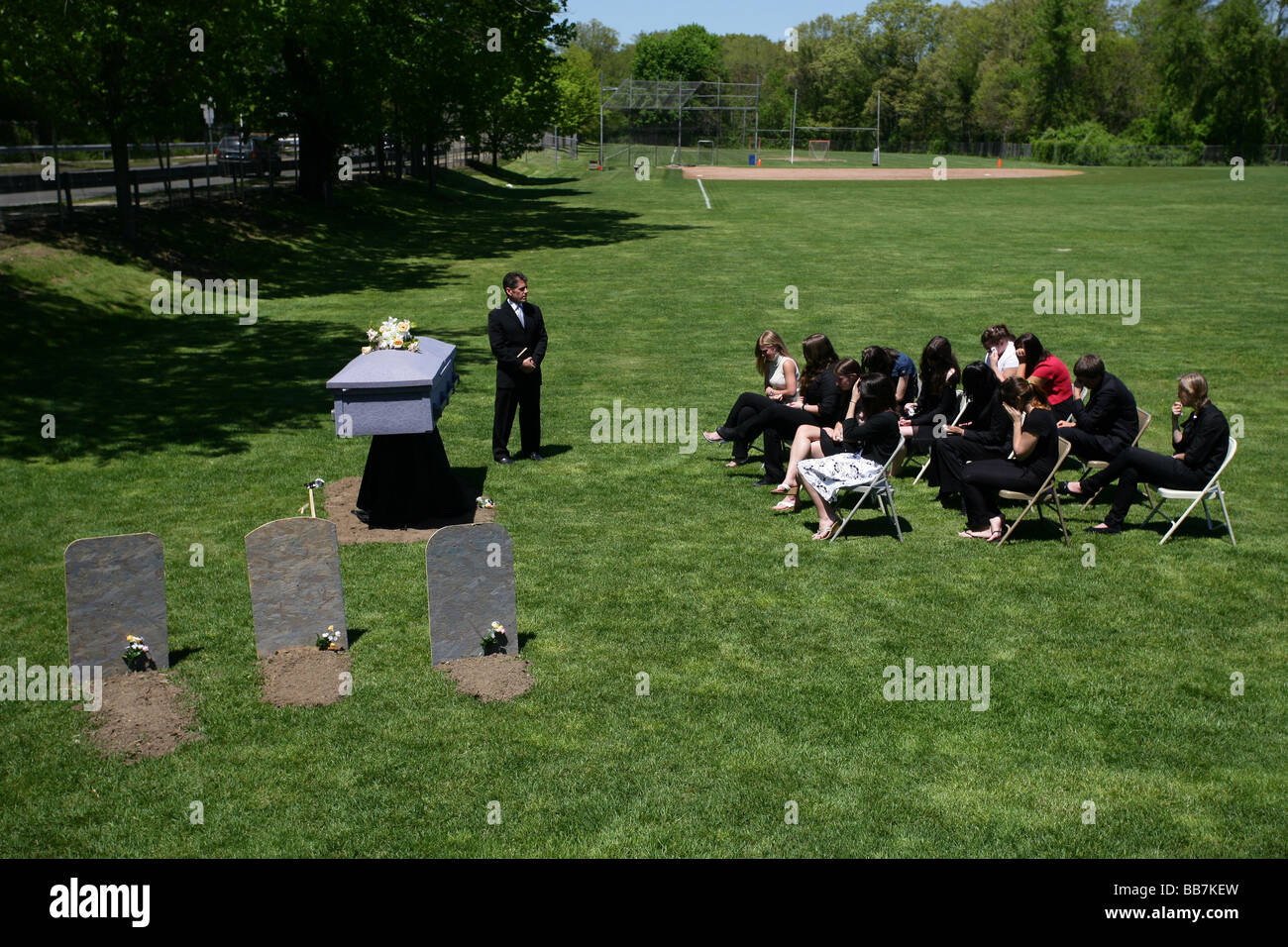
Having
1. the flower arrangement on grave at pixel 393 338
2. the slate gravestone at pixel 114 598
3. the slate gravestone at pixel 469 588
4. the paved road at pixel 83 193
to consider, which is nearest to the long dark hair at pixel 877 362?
the flower arrangement on grave at pixel 393 338

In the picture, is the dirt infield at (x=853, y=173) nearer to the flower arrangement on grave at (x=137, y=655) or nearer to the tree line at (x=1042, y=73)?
the tree line at (x=1042, y=73)

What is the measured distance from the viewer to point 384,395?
9750mm

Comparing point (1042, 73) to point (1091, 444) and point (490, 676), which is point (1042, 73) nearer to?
point (1091, 444)

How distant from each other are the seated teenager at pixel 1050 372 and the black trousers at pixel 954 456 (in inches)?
50.4

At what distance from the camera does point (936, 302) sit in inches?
955

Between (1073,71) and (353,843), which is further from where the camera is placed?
(1073,71)

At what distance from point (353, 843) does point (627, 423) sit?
9529 millimetres

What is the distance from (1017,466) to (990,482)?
1.07 ft

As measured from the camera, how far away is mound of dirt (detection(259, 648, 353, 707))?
7.38m

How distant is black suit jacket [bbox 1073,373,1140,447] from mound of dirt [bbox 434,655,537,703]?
6.58m

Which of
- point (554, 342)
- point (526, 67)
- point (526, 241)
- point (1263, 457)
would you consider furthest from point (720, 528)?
point (526, 67)

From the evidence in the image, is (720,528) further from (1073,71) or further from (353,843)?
(1073,71)

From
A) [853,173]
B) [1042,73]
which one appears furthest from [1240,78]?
[853,173]

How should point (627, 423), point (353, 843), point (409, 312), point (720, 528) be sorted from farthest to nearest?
point (409, 312) < point (627, 423) < point (720, 528) < point (353, 843)
